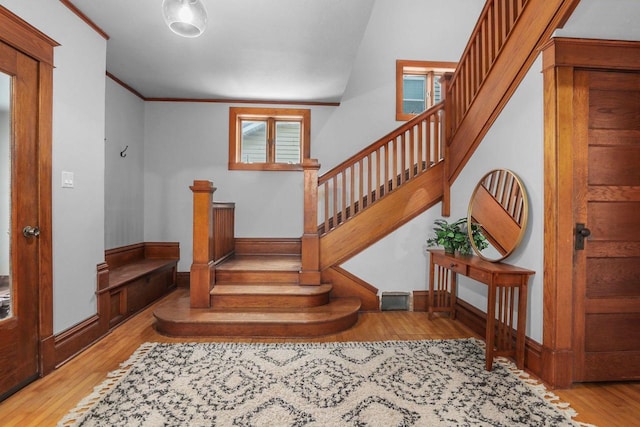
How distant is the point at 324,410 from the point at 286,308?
146 centimetres

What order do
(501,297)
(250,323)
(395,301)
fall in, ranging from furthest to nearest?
1. (395,301)
2. (250,323)
3. (501,297)

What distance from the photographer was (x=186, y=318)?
2.96m

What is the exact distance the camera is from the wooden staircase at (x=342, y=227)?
277cm

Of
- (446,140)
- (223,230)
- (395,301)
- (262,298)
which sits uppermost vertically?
(446,140)

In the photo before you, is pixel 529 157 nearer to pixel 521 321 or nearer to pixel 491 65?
pixel 491 65

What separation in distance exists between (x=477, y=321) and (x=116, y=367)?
3035 mm

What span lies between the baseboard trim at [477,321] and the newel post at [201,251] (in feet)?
7.49

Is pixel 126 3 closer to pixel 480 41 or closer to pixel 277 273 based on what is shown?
pixel 277 273

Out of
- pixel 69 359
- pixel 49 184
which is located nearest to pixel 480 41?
pixel 49 184

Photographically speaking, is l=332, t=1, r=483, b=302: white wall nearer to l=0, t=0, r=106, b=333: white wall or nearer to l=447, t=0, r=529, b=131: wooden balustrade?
l=447, t=0, r=529, b=131: wooden balustrade

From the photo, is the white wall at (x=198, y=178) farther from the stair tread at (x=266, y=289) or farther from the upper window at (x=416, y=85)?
the stair tread at (x=266, y=289)

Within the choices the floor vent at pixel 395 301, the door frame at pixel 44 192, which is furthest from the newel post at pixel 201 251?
the floor vent at pixel 395 301

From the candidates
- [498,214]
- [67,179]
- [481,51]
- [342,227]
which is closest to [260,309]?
[342,227]

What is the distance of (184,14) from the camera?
178cm
